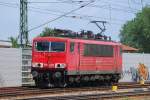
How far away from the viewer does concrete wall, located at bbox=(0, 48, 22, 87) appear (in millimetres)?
33812

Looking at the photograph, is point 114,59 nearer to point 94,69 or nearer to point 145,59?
point 94,69

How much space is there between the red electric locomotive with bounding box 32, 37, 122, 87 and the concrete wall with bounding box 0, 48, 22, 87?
1.84 metres

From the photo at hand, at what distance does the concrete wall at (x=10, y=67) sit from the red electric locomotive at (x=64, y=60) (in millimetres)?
1845

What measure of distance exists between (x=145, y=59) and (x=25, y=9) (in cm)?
1083

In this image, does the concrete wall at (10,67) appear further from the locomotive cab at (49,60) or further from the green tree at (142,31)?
the green tree at (142,31)

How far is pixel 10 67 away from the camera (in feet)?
113

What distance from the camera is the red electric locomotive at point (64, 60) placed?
3219cm

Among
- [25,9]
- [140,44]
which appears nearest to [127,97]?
[25,9]

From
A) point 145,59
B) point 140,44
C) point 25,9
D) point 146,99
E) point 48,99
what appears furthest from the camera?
point 140,44

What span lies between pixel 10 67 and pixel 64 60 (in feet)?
13.4

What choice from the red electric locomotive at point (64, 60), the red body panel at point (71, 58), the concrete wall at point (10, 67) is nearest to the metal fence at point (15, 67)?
the concrete wall at point (10, 67)

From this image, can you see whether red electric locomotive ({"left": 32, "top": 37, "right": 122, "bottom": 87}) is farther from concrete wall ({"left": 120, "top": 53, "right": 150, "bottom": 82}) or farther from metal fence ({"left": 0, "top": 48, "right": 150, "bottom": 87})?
concrete wall ({"left": 120, "top": 53, "right": 150, "bottom": 82})

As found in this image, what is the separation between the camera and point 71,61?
32.5 meters

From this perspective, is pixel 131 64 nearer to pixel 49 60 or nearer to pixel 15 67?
pixel 15 67
